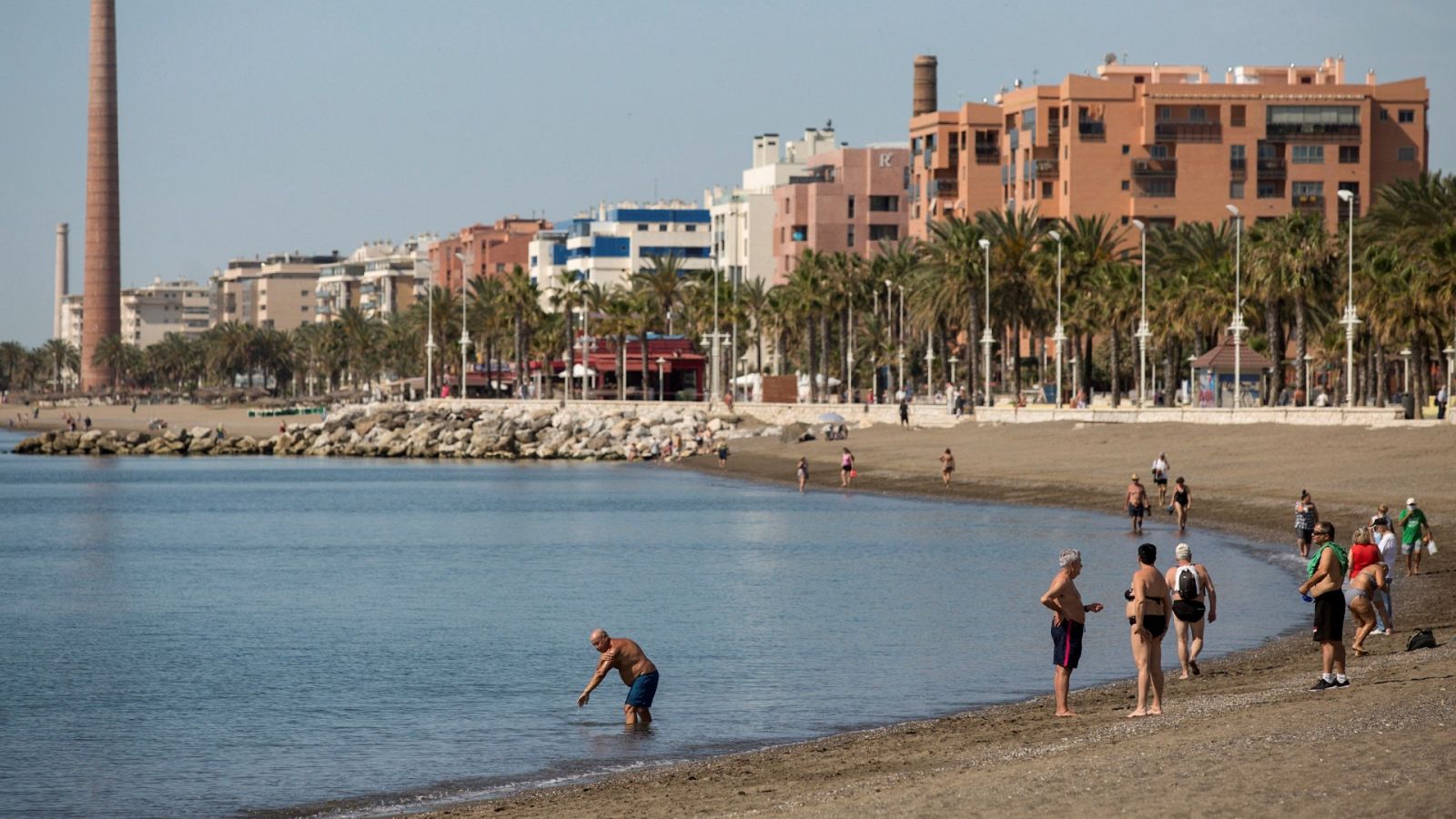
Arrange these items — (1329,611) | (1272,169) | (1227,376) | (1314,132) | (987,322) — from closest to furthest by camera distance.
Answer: (1329,611) → (1227,376) → (987,322) → (1272,169) → (1314,132)

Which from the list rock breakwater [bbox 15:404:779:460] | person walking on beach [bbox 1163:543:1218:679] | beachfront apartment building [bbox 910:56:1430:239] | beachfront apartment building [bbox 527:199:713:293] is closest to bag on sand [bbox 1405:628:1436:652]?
person walking on beach [bbox 1163:543:1218:679]

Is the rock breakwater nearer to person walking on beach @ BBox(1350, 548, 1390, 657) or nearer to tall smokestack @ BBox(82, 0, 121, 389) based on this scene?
tall smokestack @ BBox(82, 0, 121, 389)

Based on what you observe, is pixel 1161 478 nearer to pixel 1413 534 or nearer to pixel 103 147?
pixel 1413 534

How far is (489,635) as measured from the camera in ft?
105

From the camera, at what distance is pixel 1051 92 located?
12206cm

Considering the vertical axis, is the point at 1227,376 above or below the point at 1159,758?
above

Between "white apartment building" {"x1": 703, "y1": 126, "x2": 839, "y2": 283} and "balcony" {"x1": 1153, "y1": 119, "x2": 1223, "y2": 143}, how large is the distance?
3930 cm

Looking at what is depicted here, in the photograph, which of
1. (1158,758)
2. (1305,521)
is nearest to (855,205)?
(1305,521)

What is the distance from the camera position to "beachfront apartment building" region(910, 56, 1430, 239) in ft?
391

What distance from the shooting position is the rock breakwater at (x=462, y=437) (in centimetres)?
10025

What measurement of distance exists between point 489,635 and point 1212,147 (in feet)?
315

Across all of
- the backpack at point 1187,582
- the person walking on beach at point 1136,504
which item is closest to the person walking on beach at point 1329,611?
the backpack at point 1187,582

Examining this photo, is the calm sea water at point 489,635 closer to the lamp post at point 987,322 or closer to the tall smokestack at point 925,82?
the lamp post at point 987,322

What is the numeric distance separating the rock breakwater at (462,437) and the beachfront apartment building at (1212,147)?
28.1 metres
